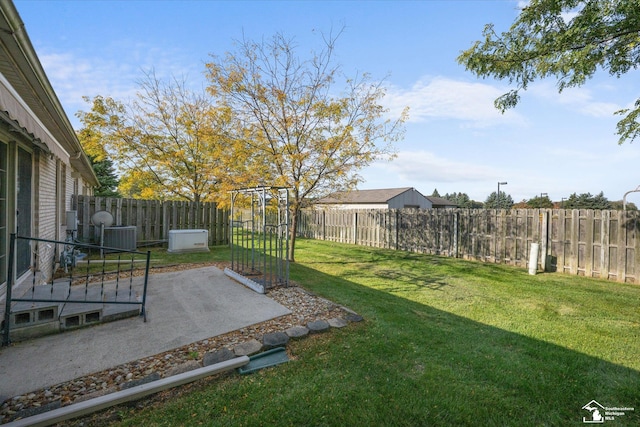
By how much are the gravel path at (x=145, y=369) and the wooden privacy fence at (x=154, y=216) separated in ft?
28.4

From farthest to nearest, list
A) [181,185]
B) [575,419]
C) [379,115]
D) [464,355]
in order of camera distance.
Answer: [181,185]
[379,115]
[464,355]
[575,419]

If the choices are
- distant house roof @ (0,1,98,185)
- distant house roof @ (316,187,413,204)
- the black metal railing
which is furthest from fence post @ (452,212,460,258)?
distant house roof @ (316,187,413,204)

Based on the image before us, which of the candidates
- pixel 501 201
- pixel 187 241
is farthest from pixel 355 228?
pixel 501 201

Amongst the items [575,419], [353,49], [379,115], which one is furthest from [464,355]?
[353,49]

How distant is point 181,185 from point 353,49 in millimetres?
10135

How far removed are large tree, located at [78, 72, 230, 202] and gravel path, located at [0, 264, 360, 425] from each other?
9690 mm

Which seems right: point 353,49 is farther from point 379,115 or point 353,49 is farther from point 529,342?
point 529,342

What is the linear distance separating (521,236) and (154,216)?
42.6ft

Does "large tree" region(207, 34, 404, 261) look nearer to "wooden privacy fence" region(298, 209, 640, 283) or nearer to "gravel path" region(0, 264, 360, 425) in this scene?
"wooden privacy fence" region(298, 209, 640, 283)

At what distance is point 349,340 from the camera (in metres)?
3.57

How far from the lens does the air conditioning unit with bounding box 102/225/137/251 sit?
9.55 meters

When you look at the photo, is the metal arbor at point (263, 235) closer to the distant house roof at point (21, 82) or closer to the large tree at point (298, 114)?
the large tree at point (298, 114)

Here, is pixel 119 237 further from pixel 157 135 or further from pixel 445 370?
pixel 445 370

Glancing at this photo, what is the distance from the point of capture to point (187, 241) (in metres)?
9.94
